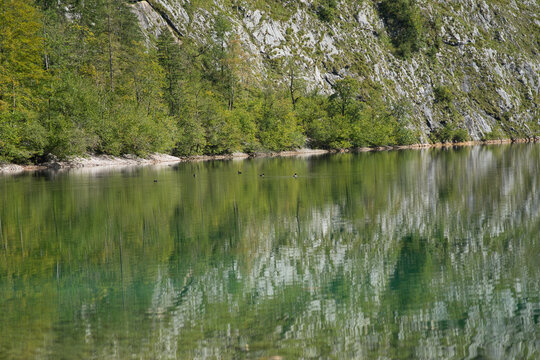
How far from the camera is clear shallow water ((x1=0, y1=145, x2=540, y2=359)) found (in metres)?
9.88

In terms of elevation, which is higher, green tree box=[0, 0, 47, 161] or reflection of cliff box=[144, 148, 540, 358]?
green tree box=[0, 0, 47, 161]

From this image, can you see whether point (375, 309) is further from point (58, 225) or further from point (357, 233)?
point (58, 225)

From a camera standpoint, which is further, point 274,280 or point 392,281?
point 274,280

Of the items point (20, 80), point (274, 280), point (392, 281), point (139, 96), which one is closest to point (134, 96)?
point (139, 96)

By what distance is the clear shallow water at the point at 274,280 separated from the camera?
389 inches

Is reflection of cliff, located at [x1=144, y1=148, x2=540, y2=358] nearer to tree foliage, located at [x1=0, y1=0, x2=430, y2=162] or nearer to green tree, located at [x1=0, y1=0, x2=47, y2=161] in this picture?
green tree, located at [x1=0, y1=0, x2=47, y2=161]

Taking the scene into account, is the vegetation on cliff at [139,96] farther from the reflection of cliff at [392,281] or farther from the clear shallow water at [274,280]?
the reflection of cliff at [392,281]

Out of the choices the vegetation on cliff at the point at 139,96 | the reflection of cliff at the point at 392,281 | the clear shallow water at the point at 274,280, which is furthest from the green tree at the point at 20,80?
the reflection of cliff at the point at 392,281

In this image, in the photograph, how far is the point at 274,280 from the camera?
Answer: 1428 centimetres

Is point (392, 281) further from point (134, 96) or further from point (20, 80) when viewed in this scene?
point (134, 96)

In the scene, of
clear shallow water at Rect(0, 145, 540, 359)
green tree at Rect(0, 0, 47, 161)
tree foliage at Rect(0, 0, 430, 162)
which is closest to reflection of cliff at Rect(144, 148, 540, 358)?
clear shallow water at Rect(0, 145, 540, 359)

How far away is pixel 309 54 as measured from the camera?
188m

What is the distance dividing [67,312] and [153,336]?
291 cm

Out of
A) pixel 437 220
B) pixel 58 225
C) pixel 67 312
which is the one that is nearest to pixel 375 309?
pixel 67 312
